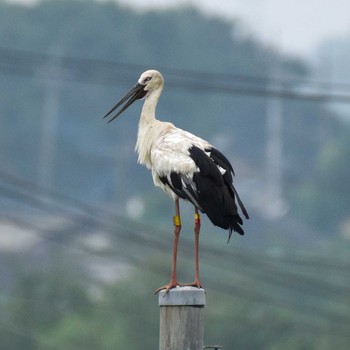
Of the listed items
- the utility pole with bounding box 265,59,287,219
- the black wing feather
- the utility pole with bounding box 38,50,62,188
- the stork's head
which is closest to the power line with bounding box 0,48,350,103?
the stork's head

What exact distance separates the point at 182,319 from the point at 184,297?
118 millimetres

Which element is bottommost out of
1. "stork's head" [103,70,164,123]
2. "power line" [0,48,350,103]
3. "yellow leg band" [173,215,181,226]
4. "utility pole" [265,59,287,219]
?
"yellow leg band" [173,215,181,226]

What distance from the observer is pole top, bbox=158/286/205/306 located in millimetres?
9758

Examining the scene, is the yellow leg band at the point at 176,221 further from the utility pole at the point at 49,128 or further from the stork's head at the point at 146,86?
the utility pole at the point at 49,128

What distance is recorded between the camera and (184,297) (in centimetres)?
977

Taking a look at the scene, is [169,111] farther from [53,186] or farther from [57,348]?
[57,348]

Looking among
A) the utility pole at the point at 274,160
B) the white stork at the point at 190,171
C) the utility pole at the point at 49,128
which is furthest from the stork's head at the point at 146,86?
the utility pole at the point at 49,128

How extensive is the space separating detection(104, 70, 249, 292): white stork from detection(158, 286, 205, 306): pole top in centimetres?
105

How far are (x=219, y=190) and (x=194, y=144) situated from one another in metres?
0.50

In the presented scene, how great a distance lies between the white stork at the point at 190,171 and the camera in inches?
446

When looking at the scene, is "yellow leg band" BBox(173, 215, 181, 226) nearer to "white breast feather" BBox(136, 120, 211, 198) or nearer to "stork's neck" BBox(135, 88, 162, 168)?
"white breast feather" BBox(136, 120, 211, 198)

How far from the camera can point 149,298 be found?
142 feet

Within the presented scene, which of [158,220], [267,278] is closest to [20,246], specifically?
[158,220]

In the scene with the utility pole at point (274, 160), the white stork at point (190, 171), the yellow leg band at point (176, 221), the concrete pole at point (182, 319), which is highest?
the utility pole at point (274, 160)
